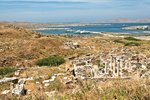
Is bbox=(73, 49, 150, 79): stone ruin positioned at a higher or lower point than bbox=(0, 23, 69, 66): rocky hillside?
higher

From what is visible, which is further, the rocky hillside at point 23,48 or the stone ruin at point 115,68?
the rocky hillside at point 23,48

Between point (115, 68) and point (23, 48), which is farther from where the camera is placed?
point (23, 48)

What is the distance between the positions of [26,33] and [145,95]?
155 feet

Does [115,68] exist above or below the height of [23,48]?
above

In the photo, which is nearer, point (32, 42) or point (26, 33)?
point (32, 42)

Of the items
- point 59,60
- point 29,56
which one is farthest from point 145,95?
point 29,56

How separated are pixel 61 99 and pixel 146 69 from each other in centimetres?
1516

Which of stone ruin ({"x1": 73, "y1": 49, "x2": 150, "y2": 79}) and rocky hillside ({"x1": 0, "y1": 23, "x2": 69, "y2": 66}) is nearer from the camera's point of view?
stone ruin ({"x1": 73, "y1": 49, "x2": 150, "y2": 79})

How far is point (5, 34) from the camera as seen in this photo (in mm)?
50969

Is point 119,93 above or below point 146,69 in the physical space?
above

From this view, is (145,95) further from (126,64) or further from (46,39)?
(46,39)

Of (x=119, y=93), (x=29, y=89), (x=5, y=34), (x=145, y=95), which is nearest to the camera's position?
(x=145, y=95)

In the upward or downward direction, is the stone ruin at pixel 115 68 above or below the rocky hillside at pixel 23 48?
above

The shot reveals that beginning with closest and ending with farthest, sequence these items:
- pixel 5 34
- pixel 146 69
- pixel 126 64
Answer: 1. pixel 146 69
2. pixel 126 64
3. pixel 5 34
